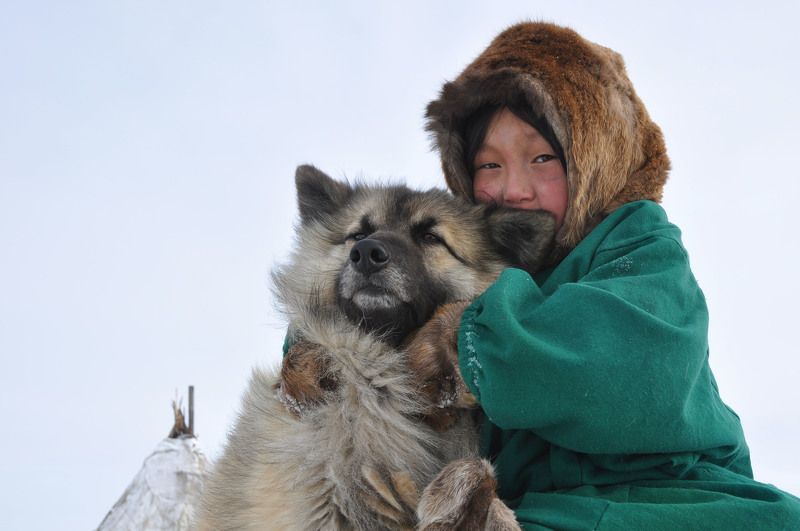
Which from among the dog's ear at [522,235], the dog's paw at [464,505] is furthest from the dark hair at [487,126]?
the dog's paw at [464,505]

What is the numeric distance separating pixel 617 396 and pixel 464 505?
0.58 meters

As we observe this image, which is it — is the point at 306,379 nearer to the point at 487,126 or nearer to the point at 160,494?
the point at 487,126

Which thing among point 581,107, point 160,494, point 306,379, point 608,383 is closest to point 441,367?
point 306,379

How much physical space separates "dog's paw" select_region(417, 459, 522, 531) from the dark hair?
1780 mm

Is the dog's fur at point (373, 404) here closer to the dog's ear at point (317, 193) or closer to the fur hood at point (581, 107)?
the fur hood at point (581, 107)

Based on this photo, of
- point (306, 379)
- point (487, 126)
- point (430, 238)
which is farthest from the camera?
point (487, 126)

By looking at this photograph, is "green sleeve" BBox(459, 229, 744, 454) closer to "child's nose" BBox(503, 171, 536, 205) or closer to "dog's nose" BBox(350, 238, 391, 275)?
"dog's nose" BBox(350, 238, 391, 275)

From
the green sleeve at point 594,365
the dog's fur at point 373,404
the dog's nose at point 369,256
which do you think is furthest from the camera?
the dog's nose at point 369,256

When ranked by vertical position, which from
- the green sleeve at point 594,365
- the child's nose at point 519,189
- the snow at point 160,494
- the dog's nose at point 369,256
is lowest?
the snow at point 160,494

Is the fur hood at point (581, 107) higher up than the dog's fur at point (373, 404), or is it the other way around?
the fur hood at point (581, 107)

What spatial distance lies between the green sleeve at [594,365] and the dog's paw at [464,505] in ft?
0.67

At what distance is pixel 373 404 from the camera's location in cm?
279

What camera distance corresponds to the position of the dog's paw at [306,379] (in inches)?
112

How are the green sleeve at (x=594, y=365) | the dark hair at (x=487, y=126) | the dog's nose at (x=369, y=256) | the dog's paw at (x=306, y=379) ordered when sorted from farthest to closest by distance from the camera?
the dark hair at (x=487, y=126) → the dog's nose at (x=369, y=256) → the dog's paw at (x=306, y=379) → the green sleeve at (x=594, y=365)
